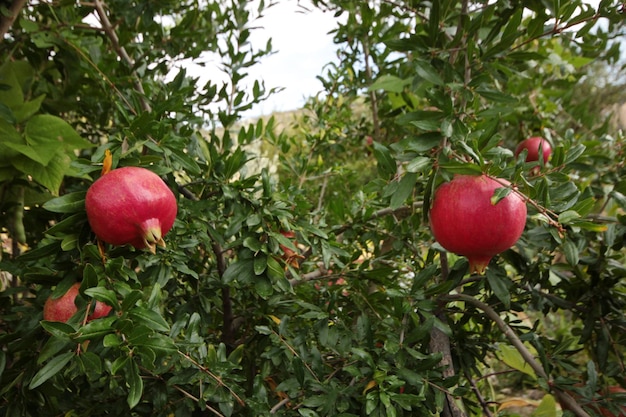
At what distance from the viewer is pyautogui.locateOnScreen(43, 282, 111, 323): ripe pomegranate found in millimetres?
665

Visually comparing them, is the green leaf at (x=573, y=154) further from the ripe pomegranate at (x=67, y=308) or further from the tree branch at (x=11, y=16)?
the tree branch at (x=11, y=16)

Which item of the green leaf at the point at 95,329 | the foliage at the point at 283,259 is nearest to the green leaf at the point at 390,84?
the foliage at the point at 283,259

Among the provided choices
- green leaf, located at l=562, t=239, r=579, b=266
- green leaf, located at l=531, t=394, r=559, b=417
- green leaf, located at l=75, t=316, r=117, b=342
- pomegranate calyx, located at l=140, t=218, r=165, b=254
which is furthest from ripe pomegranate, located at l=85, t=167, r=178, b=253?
green leaf, located at l=531, t=394, r=559, b=417

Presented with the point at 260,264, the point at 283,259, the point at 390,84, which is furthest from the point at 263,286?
the point at 390,84

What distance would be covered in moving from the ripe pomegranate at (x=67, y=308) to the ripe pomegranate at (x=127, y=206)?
4.5 inches

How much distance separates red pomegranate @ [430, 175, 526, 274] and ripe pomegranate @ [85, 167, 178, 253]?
1.27 ft

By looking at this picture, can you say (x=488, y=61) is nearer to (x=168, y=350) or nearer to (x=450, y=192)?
(x=450, y=192)

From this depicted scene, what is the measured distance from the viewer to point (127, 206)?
1.90ft

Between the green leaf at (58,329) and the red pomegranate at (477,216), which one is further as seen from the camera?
the red pomegranate at (477,216)

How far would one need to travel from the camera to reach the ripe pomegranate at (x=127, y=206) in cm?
58

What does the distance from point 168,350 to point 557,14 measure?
71 centimetres

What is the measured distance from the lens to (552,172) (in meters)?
0.71

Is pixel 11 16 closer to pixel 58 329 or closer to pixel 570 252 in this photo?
pixel 58 329

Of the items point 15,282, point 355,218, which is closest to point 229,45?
point 355,218
